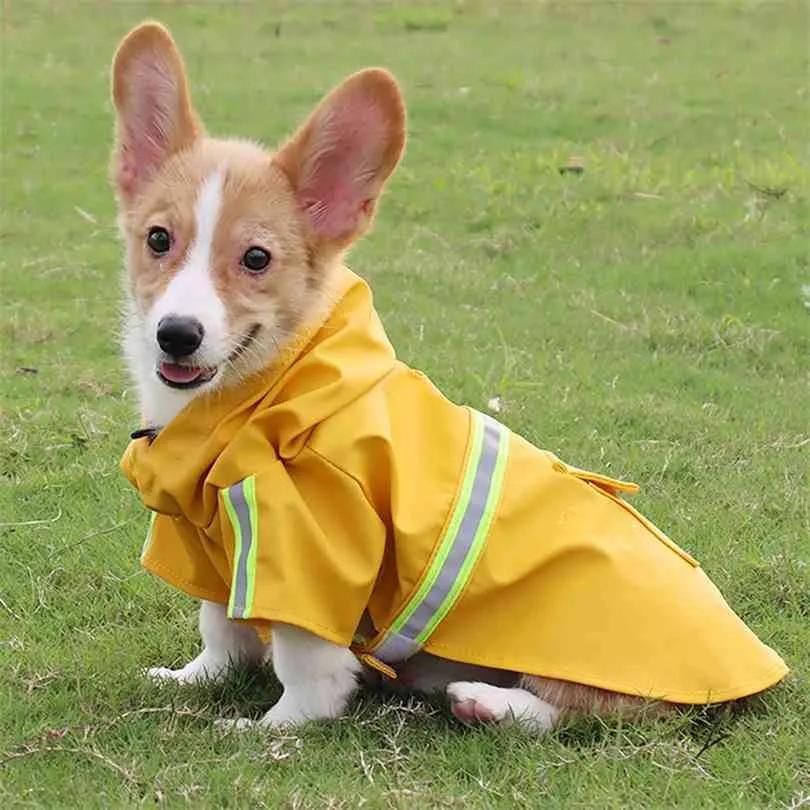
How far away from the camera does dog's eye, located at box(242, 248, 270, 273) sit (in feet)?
12.5

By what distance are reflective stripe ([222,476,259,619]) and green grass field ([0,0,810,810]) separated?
1.47ft

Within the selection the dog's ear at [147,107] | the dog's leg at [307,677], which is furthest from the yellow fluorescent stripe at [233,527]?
the dog's ear at [147,107]

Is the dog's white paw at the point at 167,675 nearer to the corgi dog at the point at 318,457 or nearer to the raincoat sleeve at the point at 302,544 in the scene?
the corgi dog at the point at 318,457

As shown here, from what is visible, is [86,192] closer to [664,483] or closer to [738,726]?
[664,483]

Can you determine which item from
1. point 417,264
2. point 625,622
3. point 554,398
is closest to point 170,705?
point 625,622

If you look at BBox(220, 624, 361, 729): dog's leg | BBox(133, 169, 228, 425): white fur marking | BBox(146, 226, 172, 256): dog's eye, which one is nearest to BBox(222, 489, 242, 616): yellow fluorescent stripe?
BBox(220, 624, 361, 729): dog's leg

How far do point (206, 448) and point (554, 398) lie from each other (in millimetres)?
3474

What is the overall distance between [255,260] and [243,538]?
0.79 metres

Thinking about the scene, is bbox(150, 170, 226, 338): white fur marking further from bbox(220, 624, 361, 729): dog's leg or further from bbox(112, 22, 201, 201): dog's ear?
bbox(220, 624, 361, 729): dog's leg

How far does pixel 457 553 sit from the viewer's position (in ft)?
12.7

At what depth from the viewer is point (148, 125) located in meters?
4.09

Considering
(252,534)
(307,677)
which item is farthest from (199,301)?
(307,677)

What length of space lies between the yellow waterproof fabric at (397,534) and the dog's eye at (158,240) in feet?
1.50

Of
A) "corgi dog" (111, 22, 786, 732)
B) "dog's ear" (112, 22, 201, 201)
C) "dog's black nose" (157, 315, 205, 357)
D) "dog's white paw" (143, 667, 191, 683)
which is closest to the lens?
"dog's black nose" (157, 315, 205, 357)
